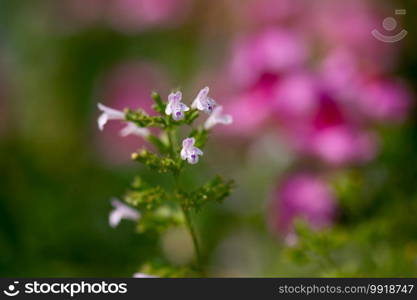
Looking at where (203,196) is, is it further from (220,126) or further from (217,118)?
(220,126)

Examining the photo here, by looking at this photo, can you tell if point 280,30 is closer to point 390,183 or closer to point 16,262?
point 390,183

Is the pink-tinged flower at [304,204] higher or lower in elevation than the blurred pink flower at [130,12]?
lower

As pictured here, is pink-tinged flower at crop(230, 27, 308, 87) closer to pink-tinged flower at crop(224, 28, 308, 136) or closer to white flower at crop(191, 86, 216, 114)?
pink-tinged flower at crop(224, 28, 308, 136)

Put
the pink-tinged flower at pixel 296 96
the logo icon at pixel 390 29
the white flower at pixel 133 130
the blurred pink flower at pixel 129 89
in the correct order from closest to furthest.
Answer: the white flower at pixel 133 130, the pink-tinged flower at pixel 296 96, the logo icon at pixel 390 29, the blurred pink flower at pixel 129 89

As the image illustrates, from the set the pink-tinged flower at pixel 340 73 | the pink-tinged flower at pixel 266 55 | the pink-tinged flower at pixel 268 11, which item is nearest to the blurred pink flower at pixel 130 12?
the pink-tinged flower at pixel 268 11

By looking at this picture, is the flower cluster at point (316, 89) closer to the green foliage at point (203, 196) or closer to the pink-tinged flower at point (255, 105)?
the pink-tinged flower at point (255, 105)

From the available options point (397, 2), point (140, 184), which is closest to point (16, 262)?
point (140, 184)

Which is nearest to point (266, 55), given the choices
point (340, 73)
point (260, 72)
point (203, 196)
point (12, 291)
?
point (260, 72)
